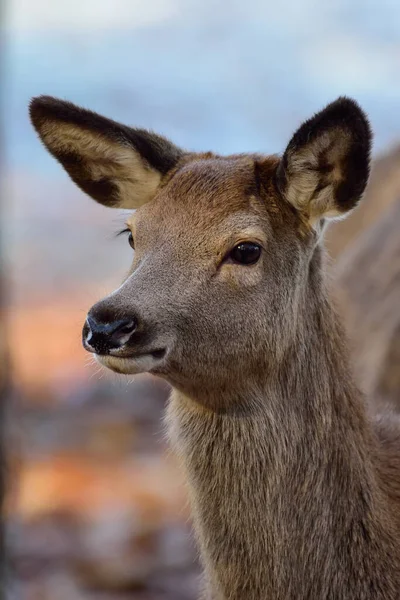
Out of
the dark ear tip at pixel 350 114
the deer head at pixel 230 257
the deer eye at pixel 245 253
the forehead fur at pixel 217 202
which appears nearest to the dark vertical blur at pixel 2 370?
the deer head at pixel 230 257

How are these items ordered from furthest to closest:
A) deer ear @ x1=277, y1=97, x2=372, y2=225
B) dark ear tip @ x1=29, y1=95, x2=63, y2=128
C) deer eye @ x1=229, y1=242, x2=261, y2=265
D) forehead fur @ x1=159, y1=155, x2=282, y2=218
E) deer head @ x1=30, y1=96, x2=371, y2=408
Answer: dark ear tip @ x1=29, y1=95, x2=63, y2=128 < forehead fur @ x1=159, y1=155, x2=282, y2=218 < deer eye @ x1=229, y1=242, x2=261, y2=265 < deer ear @ x1=277, y1=97, x2=372, y2=225 < deer head @ x1=30, y1=96, x2=371, y2=408

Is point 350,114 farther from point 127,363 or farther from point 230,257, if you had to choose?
point 127,363

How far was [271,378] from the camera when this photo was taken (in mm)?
4770

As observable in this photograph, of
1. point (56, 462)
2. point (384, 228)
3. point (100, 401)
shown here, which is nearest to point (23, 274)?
point (100, 401)

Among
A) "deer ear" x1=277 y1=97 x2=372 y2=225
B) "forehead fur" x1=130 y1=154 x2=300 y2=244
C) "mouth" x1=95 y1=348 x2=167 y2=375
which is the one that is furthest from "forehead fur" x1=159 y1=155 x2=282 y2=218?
"mouth" x1=95 y1=348 x2=167 y2=375

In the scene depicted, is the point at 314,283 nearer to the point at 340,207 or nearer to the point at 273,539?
the point at 340,207

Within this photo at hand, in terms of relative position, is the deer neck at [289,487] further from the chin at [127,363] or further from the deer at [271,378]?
the chin at [127,363]

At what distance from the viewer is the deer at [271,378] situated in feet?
15.1

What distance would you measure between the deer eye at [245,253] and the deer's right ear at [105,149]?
2.58 ft

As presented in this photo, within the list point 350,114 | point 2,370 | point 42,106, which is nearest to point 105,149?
point 42,106

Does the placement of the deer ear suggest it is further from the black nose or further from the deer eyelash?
the black nose

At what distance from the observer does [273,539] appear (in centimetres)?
465

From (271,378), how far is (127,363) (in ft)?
2.55

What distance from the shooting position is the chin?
4.24 metres
